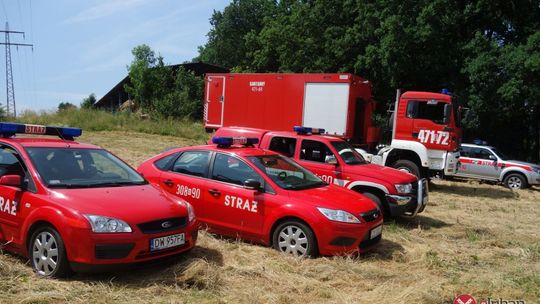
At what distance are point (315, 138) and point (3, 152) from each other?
207 inches

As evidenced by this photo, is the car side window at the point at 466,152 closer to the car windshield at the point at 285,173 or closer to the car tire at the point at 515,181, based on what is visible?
the car tire at the point at 515,181

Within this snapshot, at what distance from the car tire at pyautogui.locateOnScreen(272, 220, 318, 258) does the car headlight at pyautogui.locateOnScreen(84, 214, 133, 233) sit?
2092 millimetres

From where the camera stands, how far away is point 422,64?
76.1ft

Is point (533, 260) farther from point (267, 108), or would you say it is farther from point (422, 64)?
point (422, 64)

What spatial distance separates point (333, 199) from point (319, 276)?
124 centimetres

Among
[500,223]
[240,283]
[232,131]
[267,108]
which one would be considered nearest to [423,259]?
[240,283]

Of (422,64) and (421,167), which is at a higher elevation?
(422,64)

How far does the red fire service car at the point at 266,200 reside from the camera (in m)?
5.96

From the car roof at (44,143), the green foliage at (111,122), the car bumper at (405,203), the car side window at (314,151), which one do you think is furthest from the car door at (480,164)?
the car roof at (44,143)

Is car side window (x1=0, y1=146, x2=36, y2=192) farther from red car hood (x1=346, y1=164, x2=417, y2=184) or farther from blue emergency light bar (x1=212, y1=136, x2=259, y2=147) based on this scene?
red car hood (x1=346, y1=164, x2=417, y2=184)

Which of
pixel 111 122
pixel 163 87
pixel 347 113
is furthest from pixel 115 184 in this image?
pixel 163 87

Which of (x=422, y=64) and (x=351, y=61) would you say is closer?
(x=422, y=64)

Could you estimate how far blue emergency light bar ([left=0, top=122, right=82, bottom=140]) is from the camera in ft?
19.5

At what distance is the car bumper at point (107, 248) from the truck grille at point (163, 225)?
0.07 m
